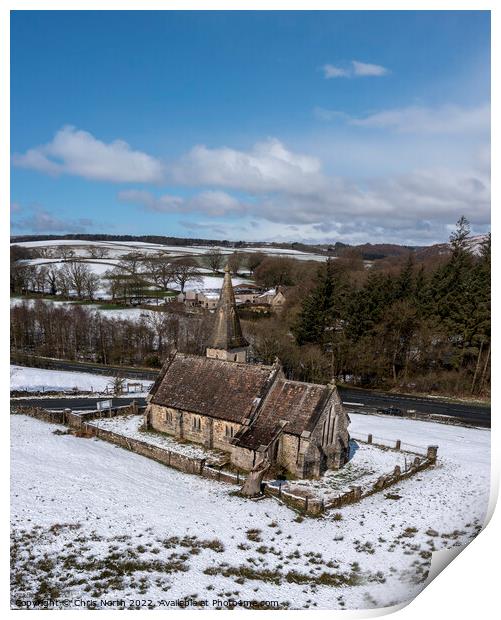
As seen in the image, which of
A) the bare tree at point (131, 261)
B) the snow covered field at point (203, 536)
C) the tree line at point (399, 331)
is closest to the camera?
the snow covered field at point (203, 536)

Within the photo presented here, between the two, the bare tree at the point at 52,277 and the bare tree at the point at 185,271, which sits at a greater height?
the bare tree at the point at 185,271

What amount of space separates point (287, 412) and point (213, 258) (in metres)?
58.6

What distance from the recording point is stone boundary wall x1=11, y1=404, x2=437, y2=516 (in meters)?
20.5

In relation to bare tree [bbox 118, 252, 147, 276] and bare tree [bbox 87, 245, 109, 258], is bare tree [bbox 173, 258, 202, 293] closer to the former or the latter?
bare tree [bbox 118, 252, 147, 276]

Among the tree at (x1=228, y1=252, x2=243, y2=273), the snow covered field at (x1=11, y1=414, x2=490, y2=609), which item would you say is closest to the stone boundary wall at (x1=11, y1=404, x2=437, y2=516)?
the snow covered field at (x1=11, y1=414, x2=490, y2=609)

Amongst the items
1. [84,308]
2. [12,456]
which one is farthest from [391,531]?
[84,308]

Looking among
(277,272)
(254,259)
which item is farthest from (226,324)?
(254,259)

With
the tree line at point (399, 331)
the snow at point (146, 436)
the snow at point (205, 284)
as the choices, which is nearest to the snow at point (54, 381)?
the snow at point (146, 436)

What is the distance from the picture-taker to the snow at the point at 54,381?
A: 145 feet

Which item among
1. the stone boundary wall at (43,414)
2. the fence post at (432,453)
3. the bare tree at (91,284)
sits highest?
the bare tree at (91,284)

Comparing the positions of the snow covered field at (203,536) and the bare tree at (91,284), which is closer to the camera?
the snow covered field at (203,536)

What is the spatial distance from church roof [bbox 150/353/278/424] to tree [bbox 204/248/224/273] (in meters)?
49.6

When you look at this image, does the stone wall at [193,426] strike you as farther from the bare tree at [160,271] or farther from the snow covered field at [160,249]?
the bare tree at [160,271]

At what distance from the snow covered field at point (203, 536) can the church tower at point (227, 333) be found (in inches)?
344
